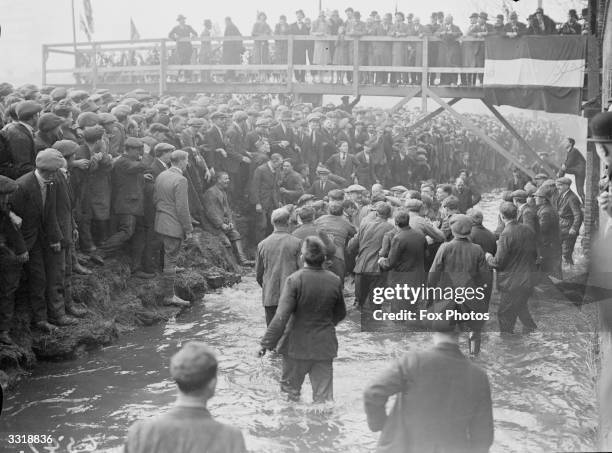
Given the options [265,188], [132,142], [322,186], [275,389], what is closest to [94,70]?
[265,188]

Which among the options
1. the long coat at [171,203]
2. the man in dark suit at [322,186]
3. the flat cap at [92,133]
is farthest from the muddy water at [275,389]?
the man in dark suit at [322,186]

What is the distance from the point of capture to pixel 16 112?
9.58 m

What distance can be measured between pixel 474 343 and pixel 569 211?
20.0ft

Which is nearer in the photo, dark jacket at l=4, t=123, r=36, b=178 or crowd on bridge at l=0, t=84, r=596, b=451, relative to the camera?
crowd on bridge at l=0, t=84, r=596, b=451

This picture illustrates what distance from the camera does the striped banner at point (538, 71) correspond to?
1772cm

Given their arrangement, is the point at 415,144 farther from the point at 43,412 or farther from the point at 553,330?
the point at 43,412

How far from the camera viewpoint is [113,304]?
11148mm

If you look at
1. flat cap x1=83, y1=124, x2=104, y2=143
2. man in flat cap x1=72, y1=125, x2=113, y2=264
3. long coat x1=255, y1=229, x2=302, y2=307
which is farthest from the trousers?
flat cap x1=83, y1=124, x2=104, y2=143

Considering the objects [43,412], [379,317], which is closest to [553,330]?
[379,317]

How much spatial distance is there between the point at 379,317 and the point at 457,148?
18312 millimetres

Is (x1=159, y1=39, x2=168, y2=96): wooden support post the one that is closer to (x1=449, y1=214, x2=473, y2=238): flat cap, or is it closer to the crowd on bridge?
the crowd on bridge

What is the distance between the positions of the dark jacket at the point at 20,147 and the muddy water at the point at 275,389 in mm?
2320

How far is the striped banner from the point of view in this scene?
17719mm

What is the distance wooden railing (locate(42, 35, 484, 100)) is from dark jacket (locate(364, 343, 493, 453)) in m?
16.4
